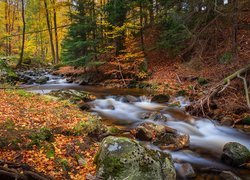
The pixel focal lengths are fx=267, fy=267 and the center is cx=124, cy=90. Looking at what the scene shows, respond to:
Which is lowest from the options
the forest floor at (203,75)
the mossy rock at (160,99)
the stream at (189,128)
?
the stream at (189,128)

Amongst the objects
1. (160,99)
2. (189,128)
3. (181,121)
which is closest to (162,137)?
(189,128)

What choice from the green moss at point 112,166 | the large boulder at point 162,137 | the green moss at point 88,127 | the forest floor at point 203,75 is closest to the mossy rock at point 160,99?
the forest floor at point 203,75

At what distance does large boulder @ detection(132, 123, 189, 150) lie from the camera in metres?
7.29

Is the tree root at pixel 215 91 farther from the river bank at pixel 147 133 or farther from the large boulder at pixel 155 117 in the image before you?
the large boulder at pixel 155 117

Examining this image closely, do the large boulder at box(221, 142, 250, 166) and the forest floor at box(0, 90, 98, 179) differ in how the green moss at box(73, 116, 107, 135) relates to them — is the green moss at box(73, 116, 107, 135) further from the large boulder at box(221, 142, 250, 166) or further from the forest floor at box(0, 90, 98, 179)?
the large boulder at box(221, 142, 250, 166)

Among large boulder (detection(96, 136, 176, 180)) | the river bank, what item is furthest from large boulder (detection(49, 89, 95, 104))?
large boulder (detection(96, 136, 176, 180))

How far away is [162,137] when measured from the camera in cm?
764

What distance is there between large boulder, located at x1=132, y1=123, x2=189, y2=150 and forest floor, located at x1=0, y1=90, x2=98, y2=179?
1609 mm

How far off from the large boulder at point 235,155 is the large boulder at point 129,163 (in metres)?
2.25

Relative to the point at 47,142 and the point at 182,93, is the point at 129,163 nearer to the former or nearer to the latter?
the point at 47,142

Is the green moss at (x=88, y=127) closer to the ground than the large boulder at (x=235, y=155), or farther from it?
farther from it

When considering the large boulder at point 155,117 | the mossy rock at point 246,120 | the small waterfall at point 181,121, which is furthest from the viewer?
the large boulder at point 155,117

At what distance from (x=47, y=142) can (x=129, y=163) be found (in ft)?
7.89

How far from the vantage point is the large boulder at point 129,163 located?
4535 mm
